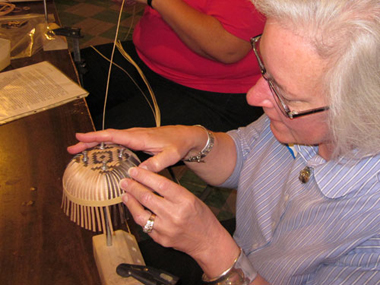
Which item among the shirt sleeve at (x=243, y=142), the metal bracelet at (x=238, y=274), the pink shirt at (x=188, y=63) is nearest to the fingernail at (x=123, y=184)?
the metal bracelet at (x=238, y=274)

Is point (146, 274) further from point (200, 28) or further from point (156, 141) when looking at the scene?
point (200, 28)

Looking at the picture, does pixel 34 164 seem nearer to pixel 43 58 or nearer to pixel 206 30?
pixel 43 58

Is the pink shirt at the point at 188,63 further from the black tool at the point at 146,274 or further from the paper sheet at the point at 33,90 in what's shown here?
the black tool at the point at 146,274

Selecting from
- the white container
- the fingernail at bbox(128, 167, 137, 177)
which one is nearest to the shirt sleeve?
the fingernail at bbox(128, 167, 137, 177)

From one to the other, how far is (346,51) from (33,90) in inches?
39.1

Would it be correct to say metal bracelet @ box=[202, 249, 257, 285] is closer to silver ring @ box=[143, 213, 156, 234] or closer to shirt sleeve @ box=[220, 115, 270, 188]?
silver ring @ box=[143, 213, 156, 234]

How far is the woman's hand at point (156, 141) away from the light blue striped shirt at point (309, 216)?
0.64 ft

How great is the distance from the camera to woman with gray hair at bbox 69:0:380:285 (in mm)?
712

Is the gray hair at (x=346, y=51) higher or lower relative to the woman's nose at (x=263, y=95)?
higher

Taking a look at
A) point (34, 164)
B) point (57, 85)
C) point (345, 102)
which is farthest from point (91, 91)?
point (345, 102)

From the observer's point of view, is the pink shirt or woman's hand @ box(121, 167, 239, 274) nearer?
woman's hand @ box(121, 167, 239, 274)

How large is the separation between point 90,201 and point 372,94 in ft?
1.77

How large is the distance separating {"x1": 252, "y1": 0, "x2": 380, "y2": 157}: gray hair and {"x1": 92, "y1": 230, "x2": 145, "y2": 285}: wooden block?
0.47 metres

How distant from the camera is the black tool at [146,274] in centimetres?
Answer: 76
